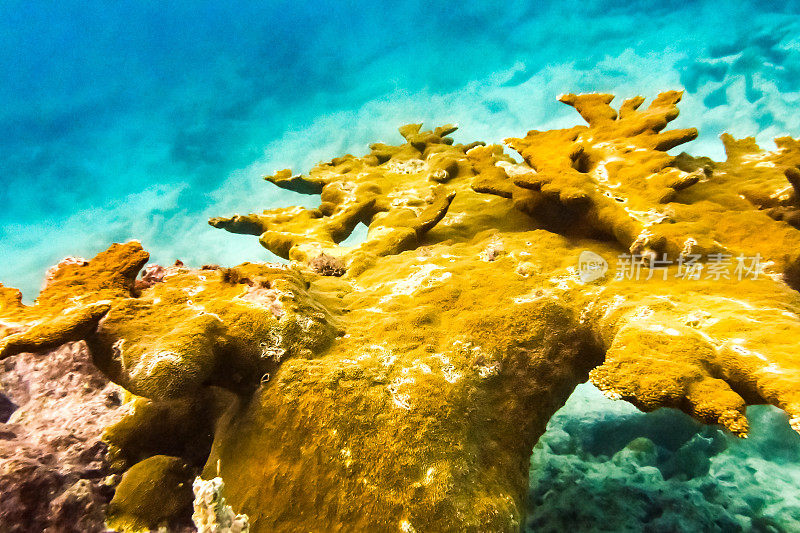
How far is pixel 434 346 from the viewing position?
7.01 meters

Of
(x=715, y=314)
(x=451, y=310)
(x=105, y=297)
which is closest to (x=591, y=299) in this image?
(x=715, y=314)

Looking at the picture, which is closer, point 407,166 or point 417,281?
point 417,281

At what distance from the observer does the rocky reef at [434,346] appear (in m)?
5.03

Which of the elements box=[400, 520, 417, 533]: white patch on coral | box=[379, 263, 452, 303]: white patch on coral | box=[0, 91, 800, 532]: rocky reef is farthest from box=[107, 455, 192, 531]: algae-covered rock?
box=[379, 263, 452, 303]: white patch on coral

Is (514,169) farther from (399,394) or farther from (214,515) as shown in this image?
(214,515)

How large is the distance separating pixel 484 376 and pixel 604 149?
9.19 meters

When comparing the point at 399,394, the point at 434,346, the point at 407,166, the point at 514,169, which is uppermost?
the point at 407,166

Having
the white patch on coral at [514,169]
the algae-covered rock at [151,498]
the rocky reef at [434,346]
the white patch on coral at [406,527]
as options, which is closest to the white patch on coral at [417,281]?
the rocky reef at [434,346]

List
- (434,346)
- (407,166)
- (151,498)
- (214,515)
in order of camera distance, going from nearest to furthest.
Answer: (214,515) → (151,498) → (434,346) → (407,166)

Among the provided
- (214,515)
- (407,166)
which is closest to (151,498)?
(214,515)

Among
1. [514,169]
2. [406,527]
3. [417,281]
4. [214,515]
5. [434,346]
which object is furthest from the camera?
[514,169]

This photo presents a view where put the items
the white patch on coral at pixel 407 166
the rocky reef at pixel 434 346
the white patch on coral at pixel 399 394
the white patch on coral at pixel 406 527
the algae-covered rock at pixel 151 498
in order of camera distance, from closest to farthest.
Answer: the white patch on coral at pixel 406 527
the rocky reef at pixel 434 346
the algae-covered rock at pixel 151 498
the white patch on coral at pixel 399 394
the white patch on coral at pixel 407 166

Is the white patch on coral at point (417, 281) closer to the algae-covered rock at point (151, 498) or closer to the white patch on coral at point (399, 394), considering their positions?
the white patch on coral at point (399, 394)

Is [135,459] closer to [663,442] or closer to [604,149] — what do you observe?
[663,442]
